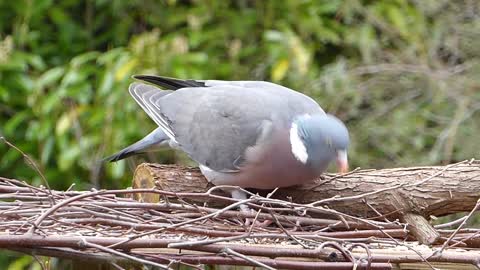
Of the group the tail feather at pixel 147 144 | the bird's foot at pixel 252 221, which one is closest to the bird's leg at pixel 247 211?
the bird's foot at pixel 252 221

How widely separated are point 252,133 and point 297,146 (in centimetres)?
16

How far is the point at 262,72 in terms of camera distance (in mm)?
4875

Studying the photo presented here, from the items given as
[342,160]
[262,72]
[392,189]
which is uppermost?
[262,72]

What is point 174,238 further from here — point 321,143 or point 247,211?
point 321,143

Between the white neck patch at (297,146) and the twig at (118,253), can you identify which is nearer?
the twig at (118,253)

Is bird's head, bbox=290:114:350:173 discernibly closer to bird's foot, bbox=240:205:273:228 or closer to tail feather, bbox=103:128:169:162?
bird's foot, bbox=240:205:273:228

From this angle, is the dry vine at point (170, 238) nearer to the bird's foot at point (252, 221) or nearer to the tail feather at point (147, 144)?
the bird's foot at point (252, 221)

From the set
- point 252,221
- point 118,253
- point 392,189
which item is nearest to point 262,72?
point 392,189

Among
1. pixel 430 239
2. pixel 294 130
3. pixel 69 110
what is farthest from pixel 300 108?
pixel 69 110

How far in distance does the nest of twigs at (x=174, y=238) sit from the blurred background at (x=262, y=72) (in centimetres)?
200

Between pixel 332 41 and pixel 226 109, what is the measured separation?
6.00ft

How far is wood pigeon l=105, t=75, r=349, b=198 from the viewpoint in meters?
2.94

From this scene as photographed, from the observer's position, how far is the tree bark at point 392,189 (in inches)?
108

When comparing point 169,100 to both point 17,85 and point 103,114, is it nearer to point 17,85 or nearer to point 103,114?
point 103,114
